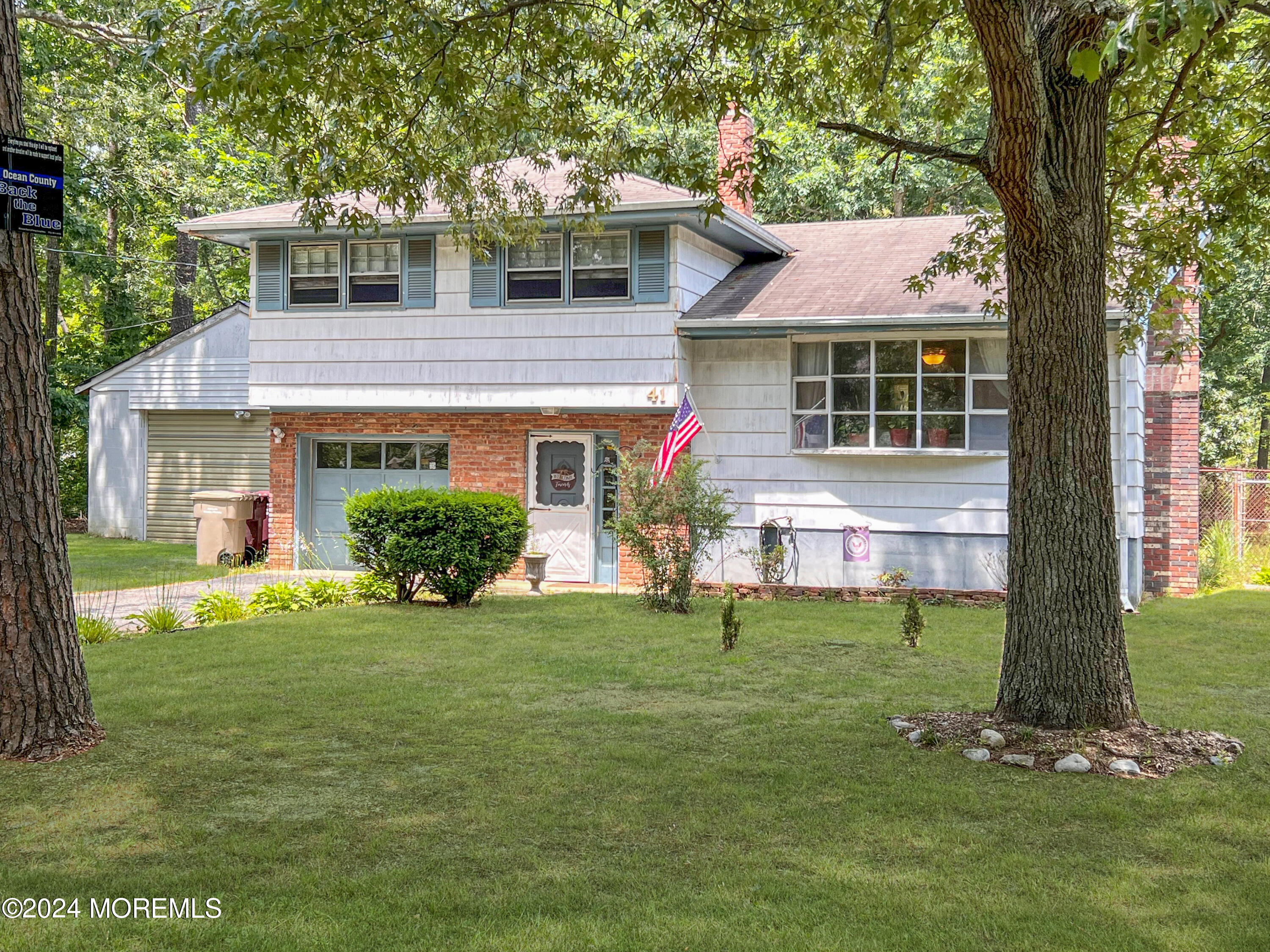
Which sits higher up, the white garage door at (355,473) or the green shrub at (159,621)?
the white garage door at (355,473)

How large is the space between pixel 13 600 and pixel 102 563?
43.1 feet

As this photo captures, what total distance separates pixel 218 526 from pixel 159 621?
7468 mm

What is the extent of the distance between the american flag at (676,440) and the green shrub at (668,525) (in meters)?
0.09

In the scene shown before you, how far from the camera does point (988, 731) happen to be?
6965mm

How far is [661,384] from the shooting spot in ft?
50.9

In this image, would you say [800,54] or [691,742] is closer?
[691,742]

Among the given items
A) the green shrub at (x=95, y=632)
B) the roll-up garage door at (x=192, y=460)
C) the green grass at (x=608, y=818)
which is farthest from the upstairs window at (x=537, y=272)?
the roll-up garage door at (x=192, y=460)

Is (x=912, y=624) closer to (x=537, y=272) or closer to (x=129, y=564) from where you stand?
(x=537, y=272)

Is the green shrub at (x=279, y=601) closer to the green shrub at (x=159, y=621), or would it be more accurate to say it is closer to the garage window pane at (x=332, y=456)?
the green shrub at (x=159, y=621)

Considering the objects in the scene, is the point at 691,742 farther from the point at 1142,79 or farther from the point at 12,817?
the point at 1142,79

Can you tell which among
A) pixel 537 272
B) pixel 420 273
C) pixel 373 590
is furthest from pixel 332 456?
pixel 373 590

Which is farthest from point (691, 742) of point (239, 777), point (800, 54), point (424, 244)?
point (424, 244)

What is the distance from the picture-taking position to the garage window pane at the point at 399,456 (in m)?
17.9

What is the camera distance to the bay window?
593 inches
